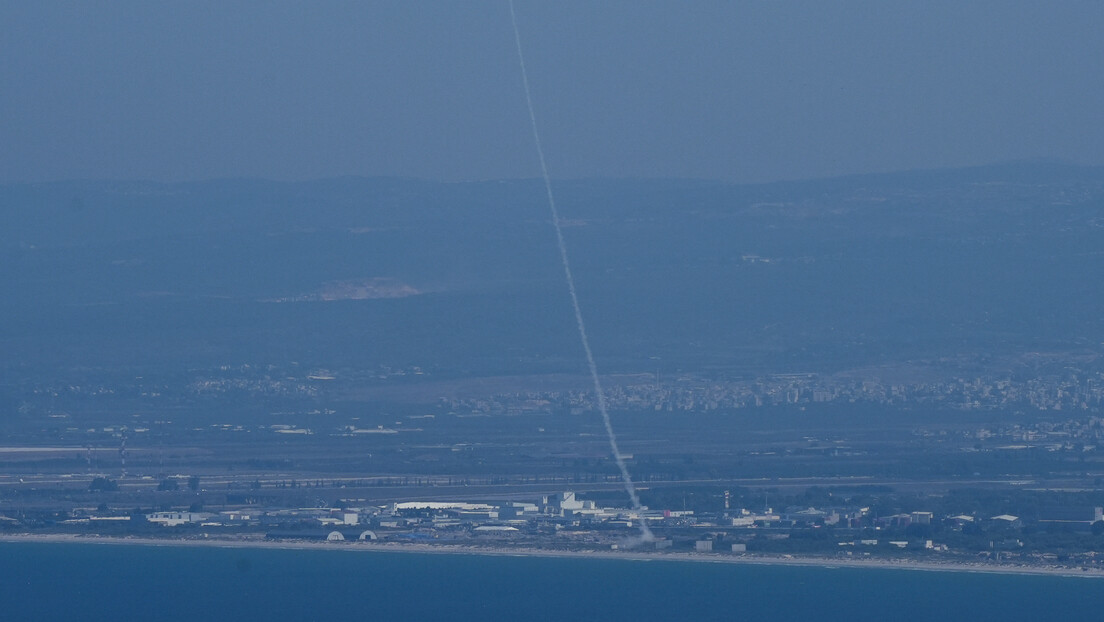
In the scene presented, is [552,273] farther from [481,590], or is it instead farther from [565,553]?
[481,590]

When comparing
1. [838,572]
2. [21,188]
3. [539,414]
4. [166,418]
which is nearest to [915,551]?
[838,572]

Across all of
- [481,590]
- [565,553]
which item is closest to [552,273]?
[565,553]

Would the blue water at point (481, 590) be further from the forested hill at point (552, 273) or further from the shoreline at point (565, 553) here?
the forested hill at point (552, 273)

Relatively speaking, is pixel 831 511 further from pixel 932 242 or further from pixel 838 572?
pixel 932 242

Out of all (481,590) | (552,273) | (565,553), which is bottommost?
(481,590)

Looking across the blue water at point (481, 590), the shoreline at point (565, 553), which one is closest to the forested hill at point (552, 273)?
the shoreline at point (565, 553)

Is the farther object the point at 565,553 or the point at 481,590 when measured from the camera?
the point at 565,553

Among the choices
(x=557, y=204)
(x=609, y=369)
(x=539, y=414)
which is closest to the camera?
(x=539, y=414)
